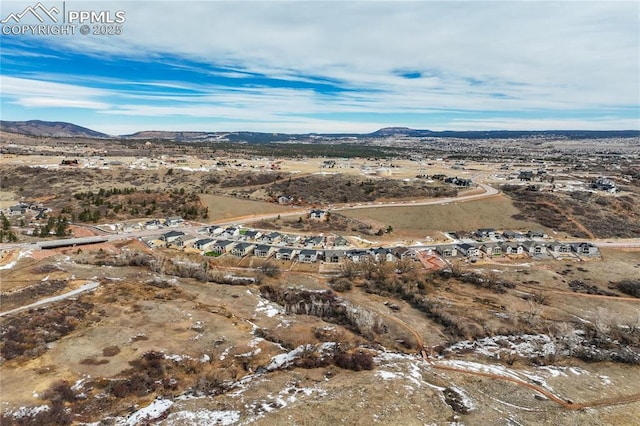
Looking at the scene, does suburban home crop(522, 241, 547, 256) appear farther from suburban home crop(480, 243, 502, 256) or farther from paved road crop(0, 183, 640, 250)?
paved road crop(0, 183, 640, 250)

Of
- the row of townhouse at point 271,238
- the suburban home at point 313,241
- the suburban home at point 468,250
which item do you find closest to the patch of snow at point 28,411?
the row of townhouse at point 271,238

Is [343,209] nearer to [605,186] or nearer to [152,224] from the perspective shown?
[152,224]

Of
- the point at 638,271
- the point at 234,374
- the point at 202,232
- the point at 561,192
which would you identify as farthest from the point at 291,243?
the point at 561,192

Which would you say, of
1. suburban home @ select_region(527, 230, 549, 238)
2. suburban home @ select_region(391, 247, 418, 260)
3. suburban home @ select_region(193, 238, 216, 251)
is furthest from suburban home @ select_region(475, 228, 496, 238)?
suburban home @ select_region(193, 238, 216, 251)

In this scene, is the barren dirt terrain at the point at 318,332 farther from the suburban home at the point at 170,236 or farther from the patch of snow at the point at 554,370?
the suburban home at the point at 170,236

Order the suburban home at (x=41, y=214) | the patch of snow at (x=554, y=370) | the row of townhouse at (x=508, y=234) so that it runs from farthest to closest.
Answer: the suburban home at (x=41, y=214) → the row of townhouse at (x=508, y=234) → the patch of snow at (x=554, y=370)

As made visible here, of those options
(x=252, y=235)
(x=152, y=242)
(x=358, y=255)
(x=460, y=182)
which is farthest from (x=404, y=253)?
(x=460, y=182)
